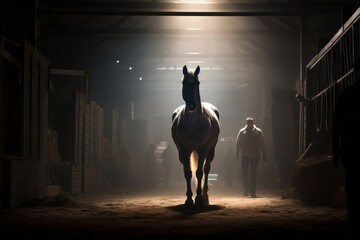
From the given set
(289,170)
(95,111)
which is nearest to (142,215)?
(289,170)

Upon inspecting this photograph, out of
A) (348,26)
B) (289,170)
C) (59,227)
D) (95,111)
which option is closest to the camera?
(59,227)

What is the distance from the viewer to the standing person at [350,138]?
20.5 feet

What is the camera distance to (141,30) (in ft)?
67.1

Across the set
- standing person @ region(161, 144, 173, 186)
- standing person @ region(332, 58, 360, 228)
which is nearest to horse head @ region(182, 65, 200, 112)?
standing person @ region(332, 58, 360, 228)

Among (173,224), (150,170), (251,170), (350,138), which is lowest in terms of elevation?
(173,224)

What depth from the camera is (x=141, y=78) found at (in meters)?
36.8

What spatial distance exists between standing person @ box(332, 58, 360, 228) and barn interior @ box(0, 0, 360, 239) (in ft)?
12.0

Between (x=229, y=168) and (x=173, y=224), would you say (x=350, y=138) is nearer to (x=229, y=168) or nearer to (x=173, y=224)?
(x=173, y=224)

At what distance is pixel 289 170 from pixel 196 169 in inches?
258

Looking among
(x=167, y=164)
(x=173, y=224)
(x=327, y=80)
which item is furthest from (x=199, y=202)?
(x=167, y=164)

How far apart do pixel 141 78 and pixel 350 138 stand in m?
30.7

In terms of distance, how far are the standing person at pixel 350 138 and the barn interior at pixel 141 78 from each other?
144 inches

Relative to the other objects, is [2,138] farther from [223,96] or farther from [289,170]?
[223,96]

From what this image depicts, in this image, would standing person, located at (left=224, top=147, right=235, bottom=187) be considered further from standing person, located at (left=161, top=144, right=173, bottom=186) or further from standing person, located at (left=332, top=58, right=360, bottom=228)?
standing person, located at (left=332, top=58, right=360, bottom=228)
